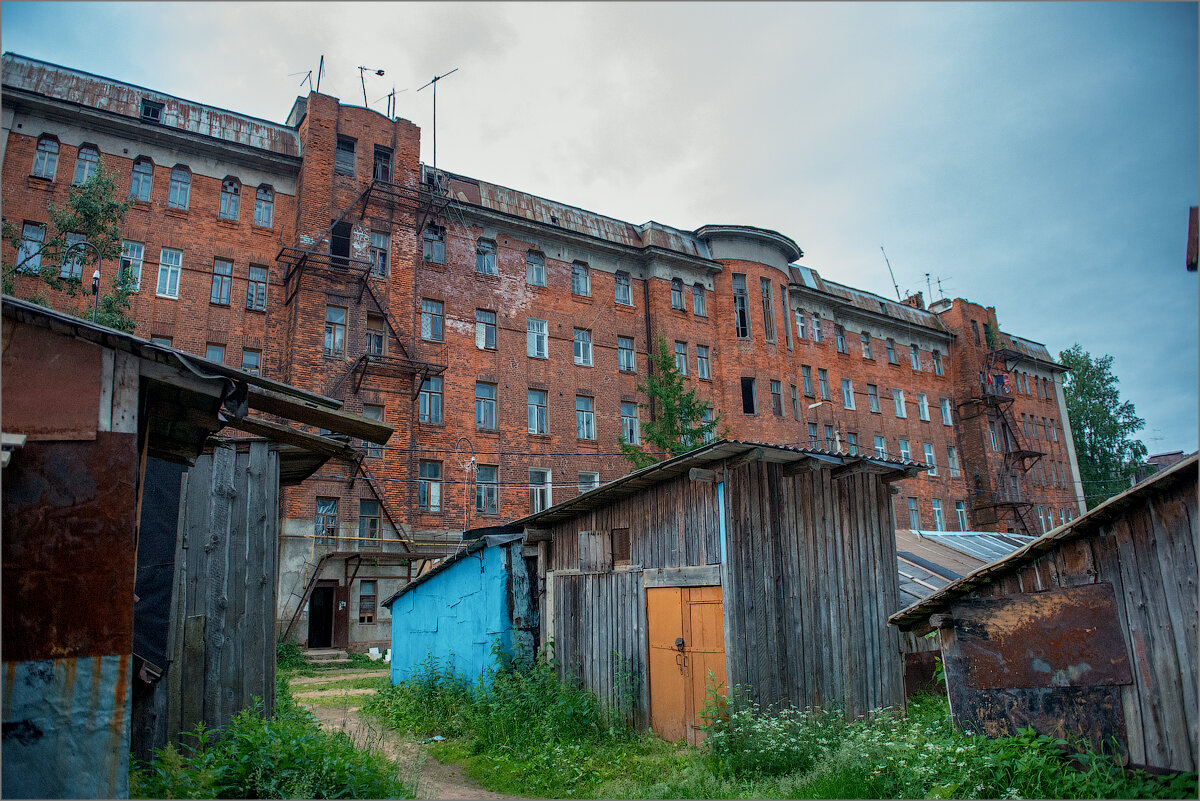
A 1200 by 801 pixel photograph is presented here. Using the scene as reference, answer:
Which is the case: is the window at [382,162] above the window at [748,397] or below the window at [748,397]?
above

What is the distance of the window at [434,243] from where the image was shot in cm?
2680

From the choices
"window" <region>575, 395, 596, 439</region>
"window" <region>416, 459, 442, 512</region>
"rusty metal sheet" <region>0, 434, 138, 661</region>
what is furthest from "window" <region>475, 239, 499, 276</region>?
"rusty metal sheet" <region>0, 434, 138, 661</region>

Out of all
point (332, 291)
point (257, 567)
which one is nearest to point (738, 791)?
point (257, 567)

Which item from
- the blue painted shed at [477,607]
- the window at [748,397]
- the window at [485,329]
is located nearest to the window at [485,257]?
the window at [485,329]

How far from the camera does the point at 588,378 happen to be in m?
28.9

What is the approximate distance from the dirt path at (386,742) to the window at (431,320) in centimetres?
1165

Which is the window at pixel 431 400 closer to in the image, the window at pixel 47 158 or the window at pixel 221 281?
the window at pixel 221 281

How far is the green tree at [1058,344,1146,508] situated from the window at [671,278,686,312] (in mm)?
29180

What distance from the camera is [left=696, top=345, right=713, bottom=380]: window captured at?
102ft

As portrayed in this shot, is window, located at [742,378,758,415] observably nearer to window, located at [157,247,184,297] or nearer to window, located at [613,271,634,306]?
window, located at [613,271,634,306]

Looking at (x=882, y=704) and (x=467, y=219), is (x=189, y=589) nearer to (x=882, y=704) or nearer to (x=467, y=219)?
(x=882, y=704)

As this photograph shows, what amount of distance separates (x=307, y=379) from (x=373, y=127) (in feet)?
32.8

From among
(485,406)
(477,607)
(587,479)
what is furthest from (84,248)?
(587,479)

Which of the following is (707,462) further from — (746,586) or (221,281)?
(221,281)
